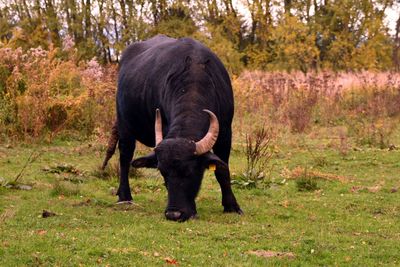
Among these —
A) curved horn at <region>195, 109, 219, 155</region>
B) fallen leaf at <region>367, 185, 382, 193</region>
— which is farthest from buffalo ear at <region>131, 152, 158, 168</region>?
fallen leaf at <region>367, 185, 382, 193</region>

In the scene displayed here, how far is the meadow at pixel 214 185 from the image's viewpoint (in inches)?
257

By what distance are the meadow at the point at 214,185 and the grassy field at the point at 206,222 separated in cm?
2

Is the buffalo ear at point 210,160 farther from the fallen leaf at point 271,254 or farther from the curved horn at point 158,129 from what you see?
the fallen leaf at point 271,254

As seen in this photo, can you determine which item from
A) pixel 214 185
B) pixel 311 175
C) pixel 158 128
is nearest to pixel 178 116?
pixel 158 128

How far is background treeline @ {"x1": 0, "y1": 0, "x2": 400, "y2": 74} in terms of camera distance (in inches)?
1329

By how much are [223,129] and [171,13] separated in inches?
1191

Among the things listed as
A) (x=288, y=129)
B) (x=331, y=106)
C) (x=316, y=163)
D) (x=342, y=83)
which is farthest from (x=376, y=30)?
(x=316, y=163)

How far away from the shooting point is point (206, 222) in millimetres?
7887

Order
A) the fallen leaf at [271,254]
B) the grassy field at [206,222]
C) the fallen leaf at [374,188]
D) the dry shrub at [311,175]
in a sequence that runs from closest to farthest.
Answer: the grassy field at [206,222]
the fallen leaf at [271,254]
the fallen leaf at [374,188]
the dry shrub at [311,175]

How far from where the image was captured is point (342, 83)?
24.7 m

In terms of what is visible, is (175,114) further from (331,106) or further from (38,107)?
(331,106)

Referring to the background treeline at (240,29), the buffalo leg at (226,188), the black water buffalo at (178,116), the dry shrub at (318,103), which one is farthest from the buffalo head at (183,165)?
the background treeline at (240,29)

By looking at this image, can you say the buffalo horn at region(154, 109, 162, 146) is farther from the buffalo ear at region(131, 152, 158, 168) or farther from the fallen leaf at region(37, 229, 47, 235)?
the fallen leaf at region(37, 229, 47, 235)

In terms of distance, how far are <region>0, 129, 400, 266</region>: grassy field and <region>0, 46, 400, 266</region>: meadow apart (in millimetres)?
20
